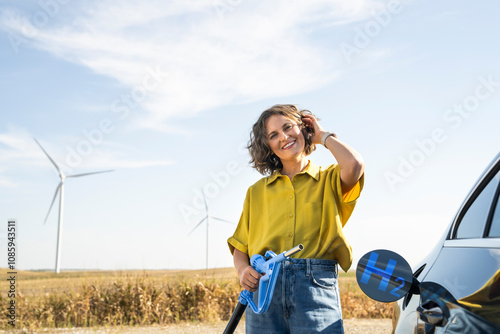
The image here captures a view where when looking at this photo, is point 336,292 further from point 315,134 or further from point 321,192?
point 315,134

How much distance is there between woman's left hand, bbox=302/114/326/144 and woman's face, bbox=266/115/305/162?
0.07 m

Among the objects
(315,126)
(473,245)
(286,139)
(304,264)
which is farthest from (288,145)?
(473,245)

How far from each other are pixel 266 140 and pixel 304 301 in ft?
2.99

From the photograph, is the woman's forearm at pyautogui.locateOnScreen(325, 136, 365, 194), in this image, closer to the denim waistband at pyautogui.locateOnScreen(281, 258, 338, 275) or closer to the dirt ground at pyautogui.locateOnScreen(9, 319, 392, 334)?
the denim waistband at pyautogui.locateOnScreen(281, 258, 338, 275)

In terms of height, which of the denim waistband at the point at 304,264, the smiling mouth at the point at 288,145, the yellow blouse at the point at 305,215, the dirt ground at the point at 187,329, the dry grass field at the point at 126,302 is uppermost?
the smiling mouth at the point at 288,145

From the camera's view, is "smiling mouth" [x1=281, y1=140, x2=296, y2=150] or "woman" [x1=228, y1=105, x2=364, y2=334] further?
"smiling mouth" [x1=281, y1=140, x2=296, y2=150]

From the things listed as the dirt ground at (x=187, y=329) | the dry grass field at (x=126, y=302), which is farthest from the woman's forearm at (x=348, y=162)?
the dry grass field at (x=126, y=302)

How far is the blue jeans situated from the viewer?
7.33 ft

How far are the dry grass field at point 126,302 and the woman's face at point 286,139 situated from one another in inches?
251

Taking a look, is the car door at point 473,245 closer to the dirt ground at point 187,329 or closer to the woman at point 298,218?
the woman at point 298,218

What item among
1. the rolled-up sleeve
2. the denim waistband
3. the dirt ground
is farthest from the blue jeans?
the dirt ground

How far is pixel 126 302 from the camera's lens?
9039 millimetres

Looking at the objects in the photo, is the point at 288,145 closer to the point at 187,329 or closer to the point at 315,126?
the point at 315,126

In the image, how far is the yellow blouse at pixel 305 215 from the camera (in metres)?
2.39
